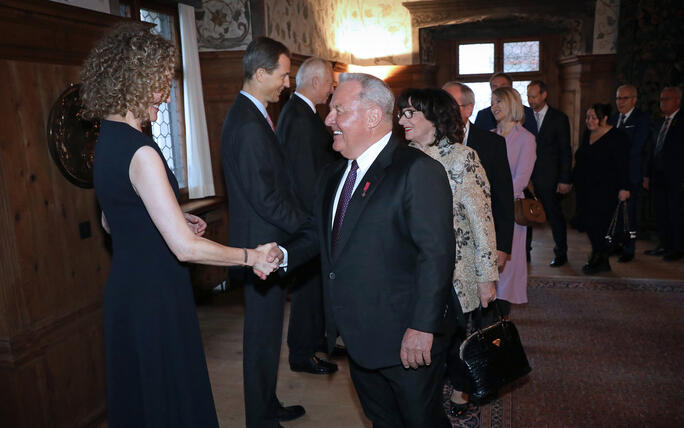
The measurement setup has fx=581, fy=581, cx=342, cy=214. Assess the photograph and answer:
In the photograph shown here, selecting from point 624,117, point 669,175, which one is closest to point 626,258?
point 669,175

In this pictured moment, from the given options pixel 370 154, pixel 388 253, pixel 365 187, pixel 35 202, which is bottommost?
pixel 388 253

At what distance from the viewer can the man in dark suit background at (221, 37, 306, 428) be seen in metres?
2.54

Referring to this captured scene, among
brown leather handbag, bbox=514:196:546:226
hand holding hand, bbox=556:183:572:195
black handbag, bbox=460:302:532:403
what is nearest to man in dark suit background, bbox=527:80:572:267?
hand holding hand, bbox=556:183:572:195

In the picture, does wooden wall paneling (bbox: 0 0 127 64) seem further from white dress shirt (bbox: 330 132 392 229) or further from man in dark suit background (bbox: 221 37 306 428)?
white dress shirt (bbox: 330 132 392 229)

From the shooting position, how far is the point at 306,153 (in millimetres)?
3402

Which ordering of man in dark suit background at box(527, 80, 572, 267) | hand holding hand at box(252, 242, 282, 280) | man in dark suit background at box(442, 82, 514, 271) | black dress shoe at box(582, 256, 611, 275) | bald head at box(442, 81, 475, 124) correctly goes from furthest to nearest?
man in dark suit background at box(527, 80, 572, 267), black dress shoe at box(582, 256, 611, 275), bald head at box(442, 81, 475, 124), man in dark suit background at box(442, 82, 514, 271), hand holding hand at box(252, 242, 282, 280)

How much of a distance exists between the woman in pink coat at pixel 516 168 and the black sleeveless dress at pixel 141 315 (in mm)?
2290

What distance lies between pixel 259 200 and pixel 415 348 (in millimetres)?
1041

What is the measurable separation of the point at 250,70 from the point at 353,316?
1352mm

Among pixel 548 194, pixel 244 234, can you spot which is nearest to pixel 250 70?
pixel 244 234

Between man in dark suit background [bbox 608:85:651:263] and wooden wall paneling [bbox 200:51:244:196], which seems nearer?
wooden wall paneling [bbox 200:51:244:196]

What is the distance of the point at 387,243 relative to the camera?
6.10ft

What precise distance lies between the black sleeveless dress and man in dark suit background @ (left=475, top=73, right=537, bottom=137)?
3743 millimetres

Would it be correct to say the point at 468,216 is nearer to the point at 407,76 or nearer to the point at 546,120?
the point at 546,120
